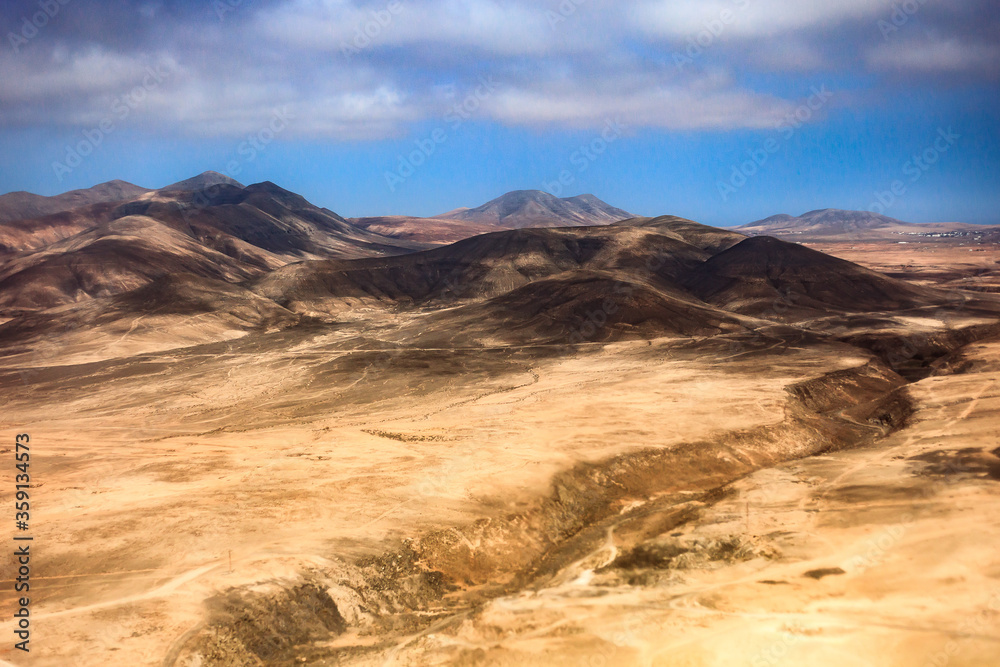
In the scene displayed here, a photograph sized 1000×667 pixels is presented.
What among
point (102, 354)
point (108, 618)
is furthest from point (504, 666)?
point (102, 354)

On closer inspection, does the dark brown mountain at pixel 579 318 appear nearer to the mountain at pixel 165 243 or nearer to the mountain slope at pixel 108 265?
the mountain at pixel 165 243

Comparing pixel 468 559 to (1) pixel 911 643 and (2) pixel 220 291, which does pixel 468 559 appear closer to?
(1) pixel 911 643

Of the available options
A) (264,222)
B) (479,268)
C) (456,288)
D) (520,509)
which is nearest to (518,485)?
(520,509)

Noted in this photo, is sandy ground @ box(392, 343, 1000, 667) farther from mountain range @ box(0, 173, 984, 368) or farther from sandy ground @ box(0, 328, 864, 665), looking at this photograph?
mountain range @ box(0, 173, 984, 368)

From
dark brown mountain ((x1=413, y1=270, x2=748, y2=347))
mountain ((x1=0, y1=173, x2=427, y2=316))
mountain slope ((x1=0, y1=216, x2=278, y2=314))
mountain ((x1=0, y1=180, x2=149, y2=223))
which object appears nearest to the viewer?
dark brown mountain ((x1=413, y1=270, x2=748, y2=347))

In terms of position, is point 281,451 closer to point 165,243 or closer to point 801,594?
point 801,594

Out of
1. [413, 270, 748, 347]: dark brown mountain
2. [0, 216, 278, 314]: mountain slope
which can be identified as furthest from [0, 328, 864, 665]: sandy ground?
[0, 216, 278, 314]: mountain slope
